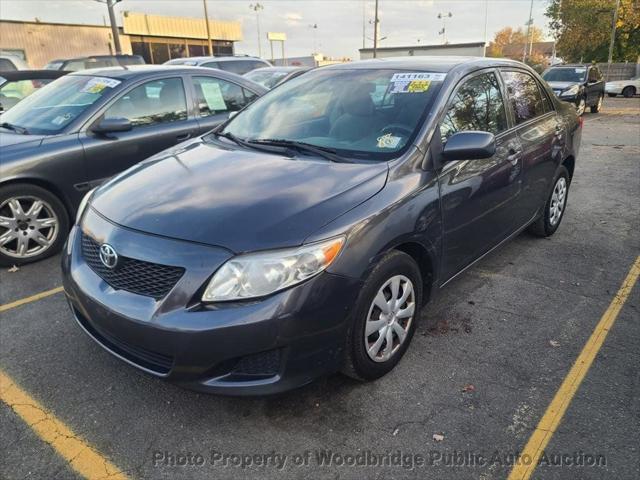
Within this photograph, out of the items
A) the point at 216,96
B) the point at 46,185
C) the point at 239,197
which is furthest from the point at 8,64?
the point at 239,197

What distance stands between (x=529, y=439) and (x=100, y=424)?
2082mm

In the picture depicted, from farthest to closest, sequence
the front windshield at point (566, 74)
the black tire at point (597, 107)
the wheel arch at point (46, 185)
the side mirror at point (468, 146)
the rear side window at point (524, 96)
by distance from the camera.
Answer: the black tire at point (597, 107) < the front windshield at point (566, 74) < the wheel arch at point (46, 185) < the rear side window at point (524, 96) < the side mirror at point (468, 146)

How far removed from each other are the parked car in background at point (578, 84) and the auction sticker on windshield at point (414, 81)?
13249 mm

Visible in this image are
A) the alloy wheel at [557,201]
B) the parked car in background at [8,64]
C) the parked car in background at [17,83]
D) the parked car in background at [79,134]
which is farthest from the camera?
the parked car in background at [8,64]

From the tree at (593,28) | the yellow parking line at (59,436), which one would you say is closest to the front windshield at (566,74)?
the yellow parking line at (59,436)

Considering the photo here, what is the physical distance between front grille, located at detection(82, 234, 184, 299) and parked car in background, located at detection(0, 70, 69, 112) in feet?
18.7

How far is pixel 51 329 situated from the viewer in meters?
3.35

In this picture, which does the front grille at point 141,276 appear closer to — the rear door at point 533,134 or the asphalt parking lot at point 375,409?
the asphalt parking lot at point 375,409

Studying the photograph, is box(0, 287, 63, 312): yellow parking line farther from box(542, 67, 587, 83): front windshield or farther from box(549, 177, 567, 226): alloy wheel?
box(542, 67, 587, 83): front windshield

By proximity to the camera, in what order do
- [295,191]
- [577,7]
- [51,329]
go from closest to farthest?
[295,191]
[51,329]
[577,7]

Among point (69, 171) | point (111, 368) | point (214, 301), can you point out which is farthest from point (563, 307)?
point (69, 171)

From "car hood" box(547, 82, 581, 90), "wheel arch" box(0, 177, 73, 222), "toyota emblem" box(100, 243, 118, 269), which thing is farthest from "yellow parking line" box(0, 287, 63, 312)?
"car hood" box(547, 82, 581, 90)

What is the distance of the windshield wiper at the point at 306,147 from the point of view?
290cm

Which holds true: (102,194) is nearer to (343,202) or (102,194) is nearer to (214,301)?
(214,301)
